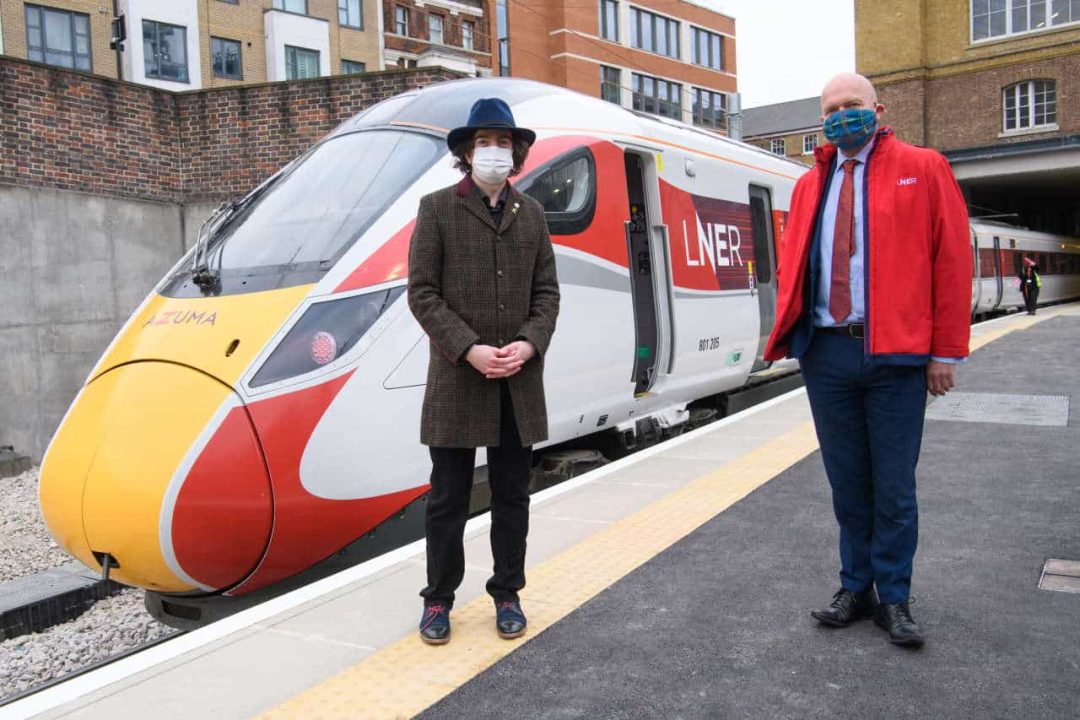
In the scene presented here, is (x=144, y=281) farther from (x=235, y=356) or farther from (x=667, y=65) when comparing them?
(x=667, y=65)

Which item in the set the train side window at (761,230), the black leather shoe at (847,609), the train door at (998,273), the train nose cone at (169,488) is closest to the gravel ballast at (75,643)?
the train nose cone at (169,488)

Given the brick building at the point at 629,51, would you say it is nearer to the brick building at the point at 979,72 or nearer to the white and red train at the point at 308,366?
the brick building at the point at 979,72

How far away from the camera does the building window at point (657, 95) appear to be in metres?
48.6

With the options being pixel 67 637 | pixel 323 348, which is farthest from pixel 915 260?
pixel 67 637

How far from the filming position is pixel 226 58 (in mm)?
35875

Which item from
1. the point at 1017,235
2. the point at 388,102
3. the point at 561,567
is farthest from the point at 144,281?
the point at 1017,235

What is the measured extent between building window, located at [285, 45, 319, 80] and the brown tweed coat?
3648 centimetres

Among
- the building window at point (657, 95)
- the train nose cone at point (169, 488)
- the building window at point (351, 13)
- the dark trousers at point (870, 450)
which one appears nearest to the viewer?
the dark trousers at point (870, 450)

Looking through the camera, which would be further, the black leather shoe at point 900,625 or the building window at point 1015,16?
the building window at point 1015,16

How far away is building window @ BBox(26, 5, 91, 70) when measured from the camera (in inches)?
1215

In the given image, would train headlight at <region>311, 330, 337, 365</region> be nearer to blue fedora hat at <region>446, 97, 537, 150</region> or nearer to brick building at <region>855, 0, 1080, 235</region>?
blue fedora hat at <region>446, 97, 537, 150</region>

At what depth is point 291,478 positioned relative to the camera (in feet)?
14.2

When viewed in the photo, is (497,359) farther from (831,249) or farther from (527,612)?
(831,249)

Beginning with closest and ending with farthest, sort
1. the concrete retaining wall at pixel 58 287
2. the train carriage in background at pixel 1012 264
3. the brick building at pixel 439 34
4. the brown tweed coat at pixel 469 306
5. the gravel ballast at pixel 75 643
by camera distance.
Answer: the brown tweed coat at pixel 469 306, the gravel ballast at pixel 75 643, the concrete retaining wall at pixel 58 287, the train carriage in background at pixel 1012 264, the brick building at pixel 439 34
